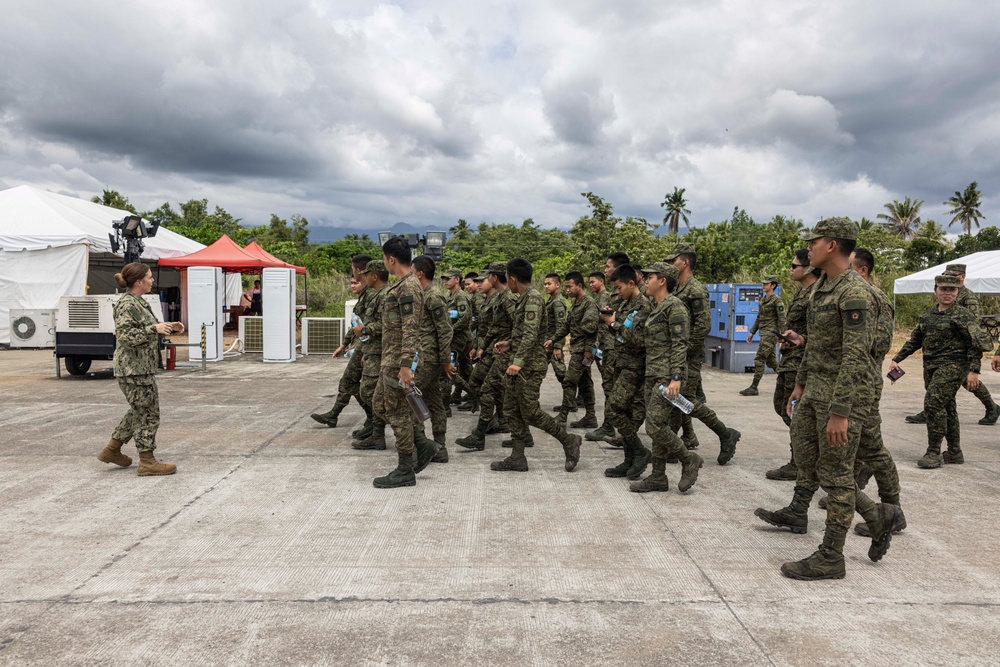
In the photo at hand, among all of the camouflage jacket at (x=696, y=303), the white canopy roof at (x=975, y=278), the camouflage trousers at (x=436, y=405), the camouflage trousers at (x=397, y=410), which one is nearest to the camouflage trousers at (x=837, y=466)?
the camouflage jacket at (x=696, y=303)

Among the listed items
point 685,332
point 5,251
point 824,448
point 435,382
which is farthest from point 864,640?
point 5,251

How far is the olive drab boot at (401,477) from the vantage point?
5316 millimetres

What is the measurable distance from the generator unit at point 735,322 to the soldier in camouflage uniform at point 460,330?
6020mm

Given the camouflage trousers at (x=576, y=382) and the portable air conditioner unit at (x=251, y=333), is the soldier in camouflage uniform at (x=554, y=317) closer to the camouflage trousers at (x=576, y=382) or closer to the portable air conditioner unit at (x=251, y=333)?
the camouflage trousers at (x=576, y=382)

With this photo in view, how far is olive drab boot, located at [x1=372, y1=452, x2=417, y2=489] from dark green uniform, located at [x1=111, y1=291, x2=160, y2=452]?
6.41 feet

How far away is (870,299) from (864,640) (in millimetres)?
1703

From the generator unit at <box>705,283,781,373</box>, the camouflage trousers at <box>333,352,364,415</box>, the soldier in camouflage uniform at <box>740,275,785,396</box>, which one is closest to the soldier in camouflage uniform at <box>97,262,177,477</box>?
the camouflage trousers at <box>333,352,364,415</box>

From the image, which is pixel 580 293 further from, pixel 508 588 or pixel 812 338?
pixel 508 588

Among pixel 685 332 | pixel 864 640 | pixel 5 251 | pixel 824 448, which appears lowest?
pixel 864 640

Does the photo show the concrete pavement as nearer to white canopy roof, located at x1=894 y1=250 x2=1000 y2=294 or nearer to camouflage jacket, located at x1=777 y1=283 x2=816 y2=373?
camouflage jacket, located at x1=777 y1=283 x2=816 y2=373

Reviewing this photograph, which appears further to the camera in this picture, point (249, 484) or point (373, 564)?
point (249, 484)

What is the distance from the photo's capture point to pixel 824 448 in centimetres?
371

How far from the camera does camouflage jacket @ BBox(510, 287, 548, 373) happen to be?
18.6 feet

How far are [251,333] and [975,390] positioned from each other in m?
15.0
